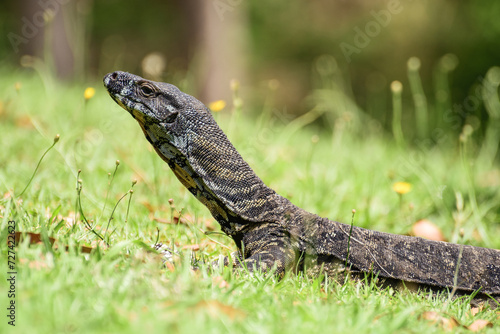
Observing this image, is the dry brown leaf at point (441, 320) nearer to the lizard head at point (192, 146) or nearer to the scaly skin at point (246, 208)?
the scaly skin at point (246, 208)

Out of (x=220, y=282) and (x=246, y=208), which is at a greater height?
(x=246, y=208)

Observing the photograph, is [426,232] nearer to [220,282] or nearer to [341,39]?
[220,282]

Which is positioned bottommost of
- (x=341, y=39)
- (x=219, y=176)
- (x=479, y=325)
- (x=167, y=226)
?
(x=479, y=325)

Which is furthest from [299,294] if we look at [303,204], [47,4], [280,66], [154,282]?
[280,66]

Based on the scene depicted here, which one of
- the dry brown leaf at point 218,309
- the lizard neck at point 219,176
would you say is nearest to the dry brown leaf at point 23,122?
the lizard neck at point 219,176

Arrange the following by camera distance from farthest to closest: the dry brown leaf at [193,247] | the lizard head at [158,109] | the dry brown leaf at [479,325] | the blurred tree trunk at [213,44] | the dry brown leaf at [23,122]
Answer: the blurred tree trunk at [213,44] < the dry brown leaf at [23,122] < the dry brown leaf at [193,247] < the lizard head at [158,109] < the dry brown leaf at [479,325]

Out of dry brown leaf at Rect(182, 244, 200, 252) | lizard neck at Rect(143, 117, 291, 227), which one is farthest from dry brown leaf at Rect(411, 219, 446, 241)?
dry brown leaf at Rect(182, 244, 200, 252)

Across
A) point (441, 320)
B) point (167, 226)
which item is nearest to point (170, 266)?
point (167, 226)

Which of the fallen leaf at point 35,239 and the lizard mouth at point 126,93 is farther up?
the lizard mouth at point 126,93
